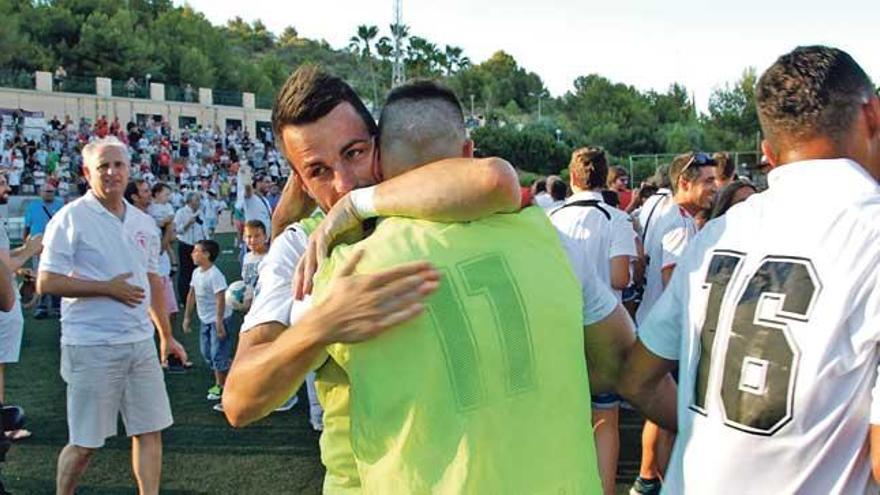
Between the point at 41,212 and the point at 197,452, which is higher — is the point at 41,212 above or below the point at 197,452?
above

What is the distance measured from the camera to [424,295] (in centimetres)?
146

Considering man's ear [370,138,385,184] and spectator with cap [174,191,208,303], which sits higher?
man's ear [370,138,385,184]

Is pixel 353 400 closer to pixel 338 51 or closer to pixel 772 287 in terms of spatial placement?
pixel 772 287

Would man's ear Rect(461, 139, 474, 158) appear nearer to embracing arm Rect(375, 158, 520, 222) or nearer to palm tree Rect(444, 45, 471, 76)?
embracing arm Rect(375, 158, 520, 222)

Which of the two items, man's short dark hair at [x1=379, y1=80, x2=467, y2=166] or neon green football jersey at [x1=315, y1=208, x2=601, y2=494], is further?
man's short dark hair at [x1=379, y1=80, x2=467, y2=166]

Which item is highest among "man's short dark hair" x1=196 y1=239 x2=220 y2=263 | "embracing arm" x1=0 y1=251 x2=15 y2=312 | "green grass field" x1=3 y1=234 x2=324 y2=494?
"embracing arm" x1=0 y1=251 x2=15 y2=312

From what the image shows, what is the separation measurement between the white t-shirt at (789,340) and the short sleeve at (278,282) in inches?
35.5

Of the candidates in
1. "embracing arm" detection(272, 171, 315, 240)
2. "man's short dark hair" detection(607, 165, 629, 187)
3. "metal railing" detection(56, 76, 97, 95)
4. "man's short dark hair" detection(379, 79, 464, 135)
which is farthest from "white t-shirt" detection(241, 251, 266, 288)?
"metal railing" detection(56, 76, 97, 95)

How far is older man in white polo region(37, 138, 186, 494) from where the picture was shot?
438 cm

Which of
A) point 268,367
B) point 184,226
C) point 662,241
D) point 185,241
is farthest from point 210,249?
point 268,367

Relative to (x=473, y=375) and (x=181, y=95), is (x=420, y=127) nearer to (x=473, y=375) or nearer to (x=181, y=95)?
(x=473, y=375)

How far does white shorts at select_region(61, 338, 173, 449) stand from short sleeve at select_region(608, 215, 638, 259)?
273cm

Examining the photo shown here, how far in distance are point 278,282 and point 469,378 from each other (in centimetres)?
53

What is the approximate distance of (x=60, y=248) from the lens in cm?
444
